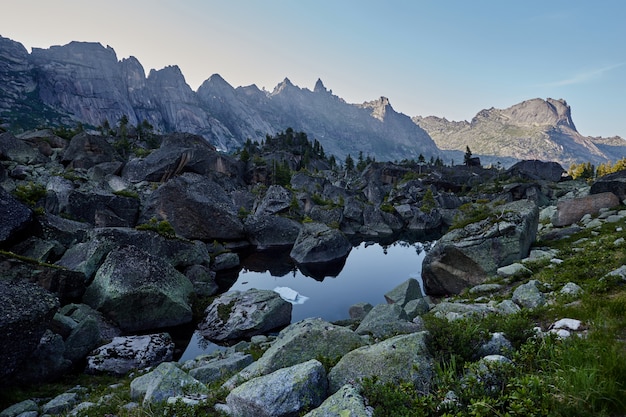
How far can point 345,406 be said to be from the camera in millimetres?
5055

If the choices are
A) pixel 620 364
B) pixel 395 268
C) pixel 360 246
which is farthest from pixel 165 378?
pixel 360 246

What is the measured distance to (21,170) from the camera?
46.0 metres

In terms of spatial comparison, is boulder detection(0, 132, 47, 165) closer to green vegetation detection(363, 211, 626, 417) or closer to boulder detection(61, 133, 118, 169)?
boulder detection(61, 133, 118, 169)

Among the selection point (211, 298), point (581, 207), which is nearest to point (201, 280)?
point (211, 298)

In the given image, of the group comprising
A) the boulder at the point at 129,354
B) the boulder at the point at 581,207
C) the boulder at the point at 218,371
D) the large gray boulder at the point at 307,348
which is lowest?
the boulder at the point at 129,354

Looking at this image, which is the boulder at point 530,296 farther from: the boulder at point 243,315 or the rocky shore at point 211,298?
the boulder at point 243,315

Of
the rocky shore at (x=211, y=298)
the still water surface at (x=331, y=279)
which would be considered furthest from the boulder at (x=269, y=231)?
the still water surface at (x=331, y=279)

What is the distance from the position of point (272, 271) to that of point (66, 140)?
6717 cm

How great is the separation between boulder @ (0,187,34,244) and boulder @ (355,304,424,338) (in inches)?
893

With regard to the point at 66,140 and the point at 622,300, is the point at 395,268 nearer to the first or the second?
the point at 622,300

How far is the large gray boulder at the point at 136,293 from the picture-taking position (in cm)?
1862

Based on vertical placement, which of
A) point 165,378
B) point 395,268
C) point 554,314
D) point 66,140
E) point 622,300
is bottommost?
point 395,268

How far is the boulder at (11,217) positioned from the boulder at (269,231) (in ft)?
88.8

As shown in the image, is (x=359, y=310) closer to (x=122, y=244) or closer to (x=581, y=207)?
(x=122, y=244)
